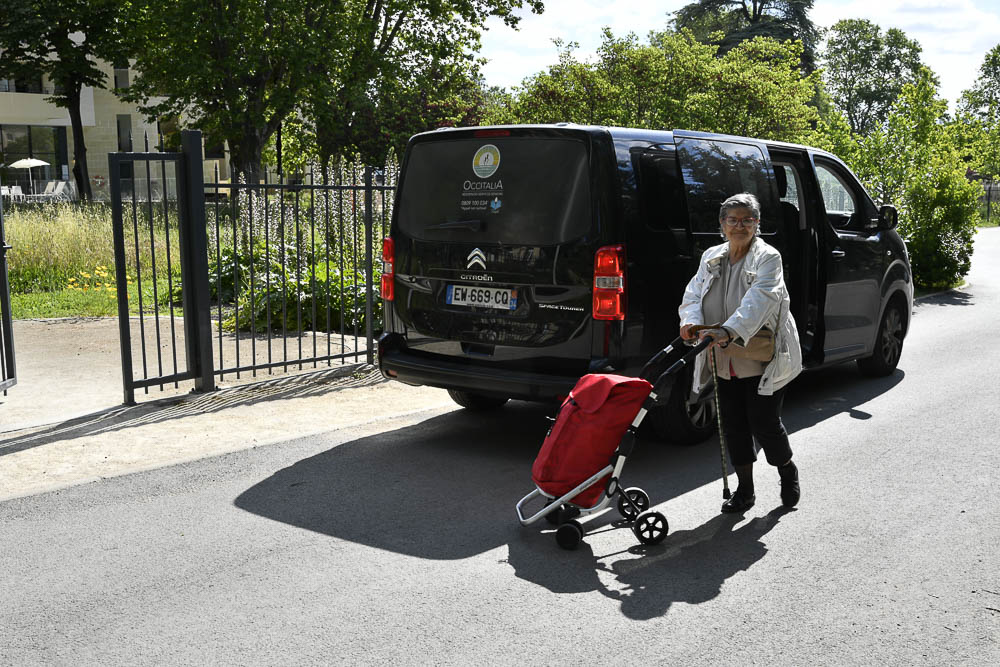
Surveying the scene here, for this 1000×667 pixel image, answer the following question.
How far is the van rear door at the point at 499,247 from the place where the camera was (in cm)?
591


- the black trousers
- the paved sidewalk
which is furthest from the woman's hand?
the paved sidewalk

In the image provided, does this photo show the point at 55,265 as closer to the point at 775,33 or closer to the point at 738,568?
the point at 738,568

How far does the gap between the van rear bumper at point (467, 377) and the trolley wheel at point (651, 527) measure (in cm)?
123

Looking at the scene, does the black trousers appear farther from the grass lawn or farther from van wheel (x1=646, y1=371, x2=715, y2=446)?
the grass lawn

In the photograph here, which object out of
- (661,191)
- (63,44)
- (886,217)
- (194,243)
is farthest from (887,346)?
(63,44)

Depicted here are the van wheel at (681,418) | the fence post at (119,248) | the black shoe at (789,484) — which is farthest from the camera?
the fence post at (119,248)

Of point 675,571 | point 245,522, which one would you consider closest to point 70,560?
point 245,522

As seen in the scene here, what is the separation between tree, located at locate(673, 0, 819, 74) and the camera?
53.0 metres

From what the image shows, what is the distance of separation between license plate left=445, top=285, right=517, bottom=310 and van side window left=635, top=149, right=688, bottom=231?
95cm

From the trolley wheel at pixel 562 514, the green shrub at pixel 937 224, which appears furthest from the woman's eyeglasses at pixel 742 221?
the green shrub at pixel 937 224

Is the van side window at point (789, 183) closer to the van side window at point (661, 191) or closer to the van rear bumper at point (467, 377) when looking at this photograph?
the van side window at point (661, 191)

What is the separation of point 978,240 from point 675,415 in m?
28.0

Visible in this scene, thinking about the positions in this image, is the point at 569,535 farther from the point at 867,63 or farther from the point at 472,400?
the point at 867,63

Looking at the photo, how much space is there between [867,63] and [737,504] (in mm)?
79563
